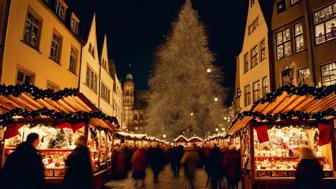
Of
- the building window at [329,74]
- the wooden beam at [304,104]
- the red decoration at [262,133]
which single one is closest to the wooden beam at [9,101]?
the red decoration at [262,133]

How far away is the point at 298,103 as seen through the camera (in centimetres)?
1145

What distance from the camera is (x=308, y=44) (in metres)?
20.5

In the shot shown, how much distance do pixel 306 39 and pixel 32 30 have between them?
56.5 feet

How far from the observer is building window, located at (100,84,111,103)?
116ft

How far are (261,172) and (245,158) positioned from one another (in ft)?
5.35

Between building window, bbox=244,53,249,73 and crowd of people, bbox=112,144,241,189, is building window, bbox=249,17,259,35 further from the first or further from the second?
crowd of people, bbox=112,144,241,189

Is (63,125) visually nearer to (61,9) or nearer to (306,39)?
(61,9)

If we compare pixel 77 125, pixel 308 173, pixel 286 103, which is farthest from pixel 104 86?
pixel 308 173

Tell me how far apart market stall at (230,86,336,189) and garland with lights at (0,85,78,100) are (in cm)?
642

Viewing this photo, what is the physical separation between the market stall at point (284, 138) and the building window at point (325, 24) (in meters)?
8.70

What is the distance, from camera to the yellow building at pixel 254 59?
84.3ft

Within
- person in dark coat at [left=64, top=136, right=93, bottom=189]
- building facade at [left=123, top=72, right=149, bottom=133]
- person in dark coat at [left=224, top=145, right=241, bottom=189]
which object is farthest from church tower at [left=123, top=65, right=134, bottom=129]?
person in dark coat at [left=64, top=136, right=93, bottom=189]

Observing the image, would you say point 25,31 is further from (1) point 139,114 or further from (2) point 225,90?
(1) point 139,114

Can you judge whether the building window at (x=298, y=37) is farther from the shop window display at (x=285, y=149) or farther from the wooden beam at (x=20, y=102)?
the wooden beam at (x=20, y=102)
